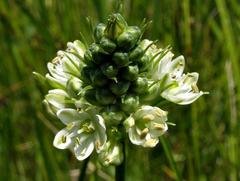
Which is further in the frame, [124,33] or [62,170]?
[62,170]

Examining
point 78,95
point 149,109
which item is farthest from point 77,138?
point 149,109

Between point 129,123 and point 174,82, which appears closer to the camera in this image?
point 129,123

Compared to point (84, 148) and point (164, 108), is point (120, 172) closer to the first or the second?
point (84, 148)

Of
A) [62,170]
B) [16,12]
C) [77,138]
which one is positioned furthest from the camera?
[16,12]

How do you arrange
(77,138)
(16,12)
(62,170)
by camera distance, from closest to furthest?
1. (77,138)
2. (62,170)
3. (16,12)

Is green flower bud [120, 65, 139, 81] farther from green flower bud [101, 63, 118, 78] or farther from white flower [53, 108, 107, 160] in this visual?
white flower [53, 108, 107, 160]

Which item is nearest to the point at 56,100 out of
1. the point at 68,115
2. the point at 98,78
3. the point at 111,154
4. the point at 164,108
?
the point at 68,115

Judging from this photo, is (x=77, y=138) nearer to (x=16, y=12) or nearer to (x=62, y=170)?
(x=62, y=170)
